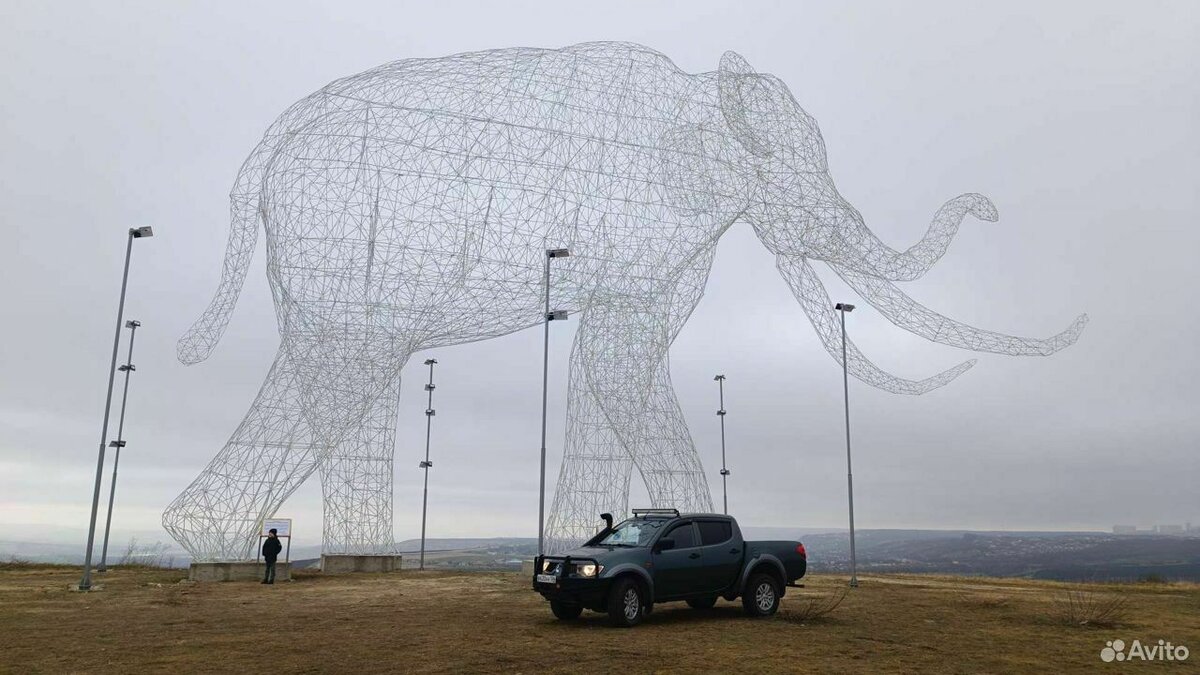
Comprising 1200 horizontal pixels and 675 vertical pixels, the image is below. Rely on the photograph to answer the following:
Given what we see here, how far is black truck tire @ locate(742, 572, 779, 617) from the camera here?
12.2 meters

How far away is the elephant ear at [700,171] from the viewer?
1834cm

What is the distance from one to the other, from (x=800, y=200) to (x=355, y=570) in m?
12.5

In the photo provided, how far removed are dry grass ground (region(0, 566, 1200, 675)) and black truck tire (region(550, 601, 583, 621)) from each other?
0.67 ft

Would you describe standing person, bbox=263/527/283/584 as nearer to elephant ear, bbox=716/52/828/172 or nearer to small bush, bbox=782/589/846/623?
small bush, bbox=782/589/846/623

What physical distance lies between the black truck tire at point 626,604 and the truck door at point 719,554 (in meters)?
1.15

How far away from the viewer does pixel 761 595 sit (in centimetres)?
1230

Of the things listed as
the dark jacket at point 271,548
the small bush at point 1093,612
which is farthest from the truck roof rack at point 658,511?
the dark jacket at point 271,548

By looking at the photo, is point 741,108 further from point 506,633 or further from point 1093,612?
point 506,633

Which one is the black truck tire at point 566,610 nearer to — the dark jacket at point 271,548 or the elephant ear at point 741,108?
the dark jacket at point 271,548

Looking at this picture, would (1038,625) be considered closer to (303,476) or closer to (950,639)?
(950,639)

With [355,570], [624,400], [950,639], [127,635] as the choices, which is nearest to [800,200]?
[624,400]

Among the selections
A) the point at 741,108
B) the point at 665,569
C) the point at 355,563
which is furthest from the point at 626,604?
the point at 741,108

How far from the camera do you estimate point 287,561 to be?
18.9m

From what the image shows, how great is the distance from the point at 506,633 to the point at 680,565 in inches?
96.8
